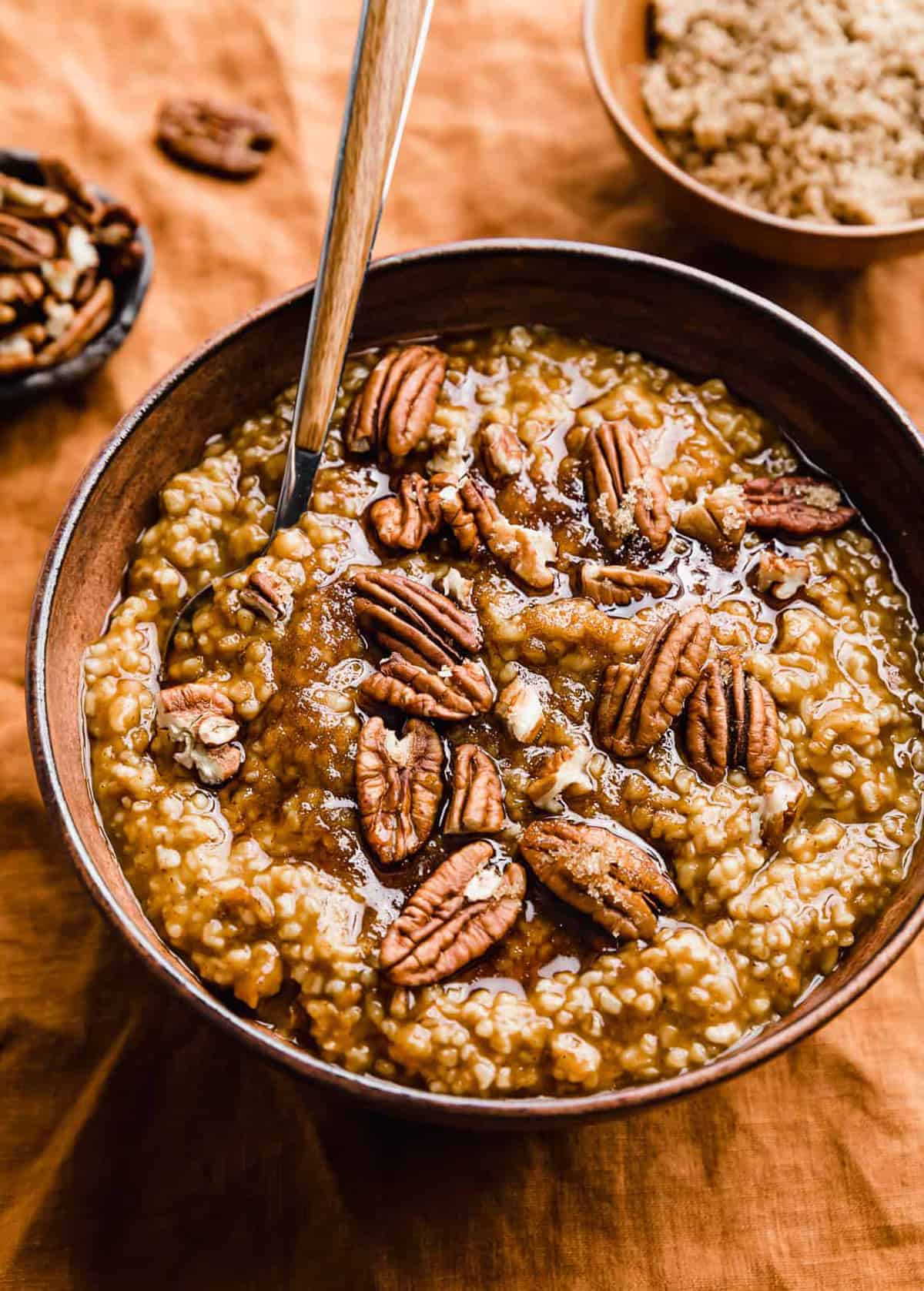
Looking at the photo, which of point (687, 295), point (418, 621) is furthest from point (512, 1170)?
point (687, 295)

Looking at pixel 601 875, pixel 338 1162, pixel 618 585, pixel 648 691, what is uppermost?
pixel 618 585

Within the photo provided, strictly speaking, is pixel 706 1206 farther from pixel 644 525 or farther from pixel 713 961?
pixel 644 525

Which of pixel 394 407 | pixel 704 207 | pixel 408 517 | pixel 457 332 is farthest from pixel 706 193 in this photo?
pixel 408 517

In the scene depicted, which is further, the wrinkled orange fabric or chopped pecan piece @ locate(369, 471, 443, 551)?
the wrinkled orange fabric

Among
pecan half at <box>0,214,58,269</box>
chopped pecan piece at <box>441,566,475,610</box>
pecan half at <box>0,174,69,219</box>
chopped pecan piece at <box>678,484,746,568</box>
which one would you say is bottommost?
chopped pecan piece at <box>441,566,475,610</box>

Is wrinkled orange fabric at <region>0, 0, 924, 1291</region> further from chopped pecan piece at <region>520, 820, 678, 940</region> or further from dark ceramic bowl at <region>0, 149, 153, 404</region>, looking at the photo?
chopped pecan piece at <region>520, 820, 678, 940</region>

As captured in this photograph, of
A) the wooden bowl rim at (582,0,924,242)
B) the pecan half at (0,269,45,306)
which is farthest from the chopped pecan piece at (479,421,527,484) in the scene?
the pecan half at (0,269,45,306)

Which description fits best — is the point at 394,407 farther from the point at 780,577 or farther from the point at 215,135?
the point at 215,135
